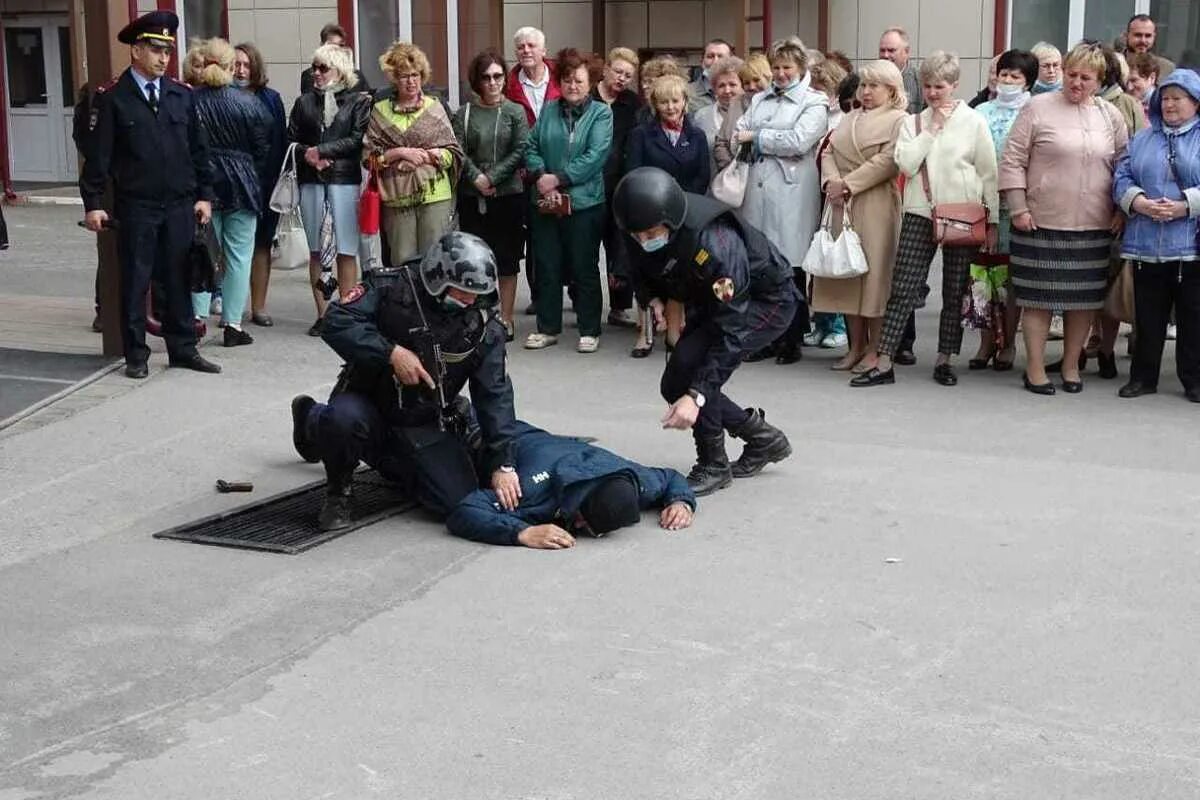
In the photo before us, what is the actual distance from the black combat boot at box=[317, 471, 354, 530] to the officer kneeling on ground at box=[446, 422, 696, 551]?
0.43 metres

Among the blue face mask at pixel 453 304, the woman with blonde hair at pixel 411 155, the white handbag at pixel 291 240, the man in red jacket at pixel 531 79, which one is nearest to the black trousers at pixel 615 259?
the man in red jacket at pixel 531 79

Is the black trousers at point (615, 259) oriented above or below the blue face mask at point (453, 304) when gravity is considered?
below

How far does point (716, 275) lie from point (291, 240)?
480cm

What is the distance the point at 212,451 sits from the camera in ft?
28.8

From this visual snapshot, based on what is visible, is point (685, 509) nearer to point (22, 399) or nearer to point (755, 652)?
point (755, 652)

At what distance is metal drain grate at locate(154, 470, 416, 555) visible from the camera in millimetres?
7156

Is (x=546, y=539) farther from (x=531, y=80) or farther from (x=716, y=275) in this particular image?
(x=531, y=80)

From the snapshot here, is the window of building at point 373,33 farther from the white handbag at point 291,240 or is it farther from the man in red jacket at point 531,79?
the white handbag at point 291,240

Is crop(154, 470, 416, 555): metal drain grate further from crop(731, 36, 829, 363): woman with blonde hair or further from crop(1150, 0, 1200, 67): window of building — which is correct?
crop(1150, 0, 1200, 67): window of building

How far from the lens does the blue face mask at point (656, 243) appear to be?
7.49m

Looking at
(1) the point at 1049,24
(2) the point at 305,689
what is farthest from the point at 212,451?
(1) the point at 1049,24

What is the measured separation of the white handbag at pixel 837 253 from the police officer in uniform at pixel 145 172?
353 centimetres

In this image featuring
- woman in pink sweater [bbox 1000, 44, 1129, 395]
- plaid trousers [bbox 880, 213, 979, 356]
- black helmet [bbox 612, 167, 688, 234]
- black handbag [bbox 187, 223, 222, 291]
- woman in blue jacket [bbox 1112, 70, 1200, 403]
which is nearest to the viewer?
black helmet [bbox 612, 167, 688, 234]

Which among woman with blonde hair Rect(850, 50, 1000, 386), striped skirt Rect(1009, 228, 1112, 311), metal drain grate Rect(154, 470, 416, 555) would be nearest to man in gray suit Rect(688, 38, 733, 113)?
woman with blonde hair Rect(850, 50, 1000, 386)
